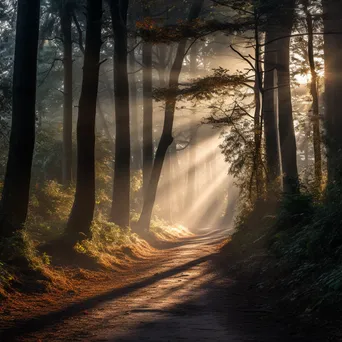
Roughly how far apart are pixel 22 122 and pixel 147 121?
55.6ft

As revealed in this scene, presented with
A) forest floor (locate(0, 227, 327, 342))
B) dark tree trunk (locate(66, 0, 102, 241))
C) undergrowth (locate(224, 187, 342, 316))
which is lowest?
forest floor (locate(0, 227, 327, 342))

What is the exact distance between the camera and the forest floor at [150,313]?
716 cm

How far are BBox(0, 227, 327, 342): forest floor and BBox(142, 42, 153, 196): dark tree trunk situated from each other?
1588 cm

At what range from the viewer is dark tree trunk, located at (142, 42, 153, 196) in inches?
1141

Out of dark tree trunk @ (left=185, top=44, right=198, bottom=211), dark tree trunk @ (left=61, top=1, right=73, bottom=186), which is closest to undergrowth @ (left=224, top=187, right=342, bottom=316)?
dark tree trunk @ (left=61, top=1, right=73, bottom=186)

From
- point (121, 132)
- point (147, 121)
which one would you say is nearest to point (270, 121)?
point (121, 132)

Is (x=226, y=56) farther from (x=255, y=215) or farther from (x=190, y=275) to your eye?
(x=190, y=275)

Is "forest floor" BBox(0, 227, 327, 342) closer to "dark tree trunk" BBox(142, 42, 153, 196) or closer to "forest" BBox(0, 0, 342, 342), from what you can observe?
"forest" BBox(0, 0, 342, 342)

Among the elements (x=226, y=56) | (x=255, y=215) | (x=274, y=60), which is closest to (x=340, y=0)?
(x=274, y=60)

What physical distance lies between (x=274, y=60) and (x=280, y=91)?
1.70m

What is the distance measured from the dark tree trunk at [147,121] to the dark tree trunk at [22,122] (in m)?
15.1

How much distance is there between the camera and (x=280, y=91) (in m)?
21.2

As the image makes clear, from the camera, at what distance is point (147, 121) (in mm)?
29750

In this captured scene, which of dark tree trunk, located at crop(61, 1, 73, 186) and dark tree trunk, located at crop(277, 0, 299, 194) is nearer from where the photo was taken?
dark tree trunk, located at crop(277, 0, 299, 194)
